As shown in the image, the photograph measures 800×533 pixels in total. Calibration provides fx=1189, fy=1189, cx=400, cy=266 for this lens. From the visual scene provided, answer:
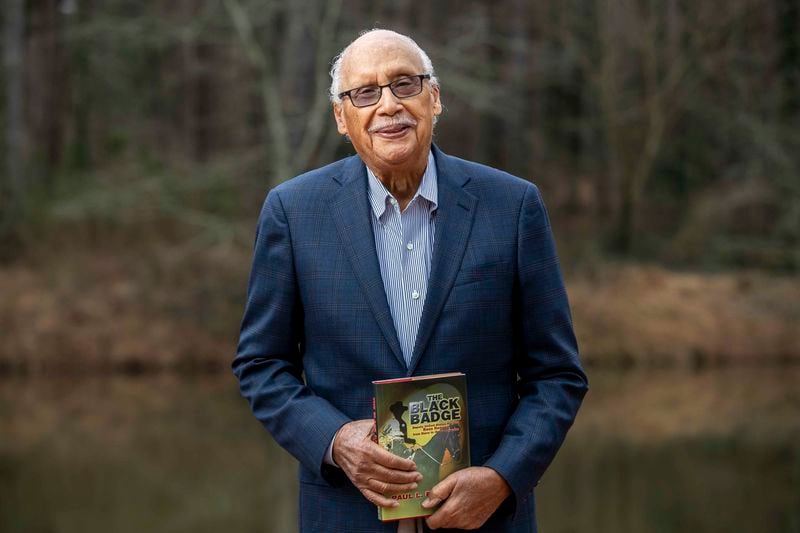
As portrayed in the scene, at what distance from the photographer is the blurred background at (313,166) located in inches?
368

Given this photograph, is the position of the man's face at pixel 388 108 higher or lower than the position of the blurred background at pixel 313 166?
higher

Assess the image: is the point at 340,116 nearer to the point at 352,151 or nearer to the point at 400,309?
the point at 400,309

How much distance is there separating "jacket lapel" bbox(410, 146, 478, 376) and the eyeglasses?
0.64 ft

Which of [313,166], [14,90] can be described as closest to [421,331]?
[313,166]

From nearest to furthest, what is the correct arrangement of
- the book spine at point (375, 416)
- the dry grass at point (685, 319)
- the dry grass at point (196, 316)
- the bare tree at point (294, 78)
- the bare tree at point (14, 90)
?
the book spine at point (375, 416), the dry grass at point (196, 316), the bare tree at point (294, 78), the dry grass at point (685, 319), the bare tree at point (14, 90)

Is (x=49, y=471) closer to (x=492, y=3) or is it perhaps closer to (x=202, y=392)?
(x=202, y=392)

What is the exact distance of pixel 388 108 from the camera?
2.34 meters

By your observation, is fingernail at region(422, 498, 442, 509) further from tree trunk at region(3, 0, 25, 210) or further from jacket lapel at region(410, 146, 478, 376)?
tree trunk at region(3, 0, 25, 210)

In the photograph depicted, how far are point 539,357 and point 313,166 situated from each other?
13.1 m

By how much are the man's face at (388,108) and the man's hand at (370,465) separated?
539 millimetres

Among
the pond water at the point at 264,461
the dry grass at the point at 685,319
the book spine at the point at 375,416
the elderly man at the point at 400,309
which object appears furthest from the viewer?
the dry grass at the point at 685,319

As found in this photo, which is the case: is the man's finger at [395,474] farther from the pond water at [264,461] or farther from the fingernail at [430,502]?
the pond water at [264,461]

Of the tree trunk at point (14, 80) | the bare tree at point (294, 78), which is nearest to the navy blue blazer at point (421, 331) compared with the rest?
the bare tree at point (294, 78)

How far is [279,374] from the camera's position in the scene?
2.40 m
